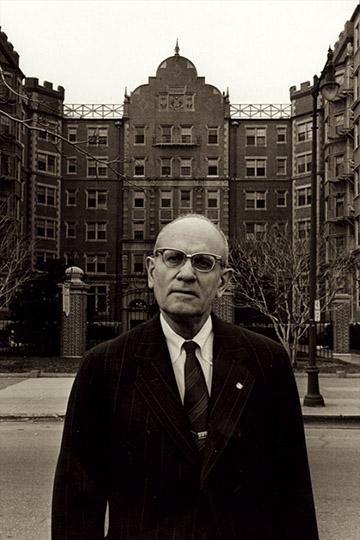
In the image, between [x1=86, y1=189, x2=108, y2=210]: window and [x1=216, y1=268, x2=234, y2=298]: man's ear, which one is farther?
[x1=86, y1=189, x2=108, y2=210]: window

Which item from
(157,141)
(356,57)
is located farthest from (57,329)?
(157,141)

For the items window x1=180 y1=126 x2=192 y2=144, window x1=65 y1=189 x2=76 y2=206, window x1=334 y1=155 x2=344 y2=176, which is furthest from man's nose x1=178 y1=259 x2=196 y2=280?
window x1=65 y1=189 x2=76 y2=206

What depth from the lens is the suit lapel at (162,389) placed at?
7.75 feet

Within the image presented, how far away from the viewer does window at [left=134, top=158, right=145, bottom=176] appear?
194 ft

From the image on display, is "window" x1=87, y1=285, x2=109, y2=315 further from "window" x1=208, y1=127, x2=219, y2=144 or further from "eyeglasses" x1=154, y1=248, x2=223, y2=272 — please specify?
"eyeglasses" x1=154, y1=248, x2=223, y2=272

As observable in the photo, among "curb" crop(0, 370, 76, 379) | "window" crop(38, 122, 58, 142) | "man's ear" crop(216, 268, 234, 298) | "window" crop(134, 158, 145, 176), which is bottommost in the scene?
"curb" crop(0, 370, 76, 379)

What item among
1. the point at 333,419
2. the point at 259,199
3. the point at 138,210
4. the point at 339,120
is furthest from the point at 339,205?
the point at 333,419

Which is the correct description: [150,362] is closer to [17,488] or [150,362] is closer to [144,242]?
[17,488]

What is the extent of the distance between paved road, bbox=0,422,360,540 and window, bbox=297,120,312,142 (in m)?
48.5

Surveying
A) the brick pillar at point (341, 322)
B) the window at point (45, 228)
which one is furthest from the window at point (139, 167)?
the brick pillar at point (341, 322)

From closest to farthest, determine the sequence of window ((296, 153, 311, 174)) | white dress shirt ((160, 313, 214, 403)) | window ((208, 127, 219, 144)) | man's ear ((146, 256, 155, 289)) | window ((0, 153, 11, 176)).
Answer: white dress shirt ((160, 313, 214, 403)) < man's ear ((146, 256, 155, 289)) < window ((0, 153, 11, 176)) < window ((296, 153, 311, 174)) < window ((208, 127, 219, 144))

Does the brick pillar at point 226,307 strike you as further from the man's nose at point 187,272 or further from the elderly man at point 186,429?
the man's nose at point 187,272

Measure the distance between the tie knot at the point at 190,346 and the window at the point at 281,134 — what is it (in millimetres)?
58965

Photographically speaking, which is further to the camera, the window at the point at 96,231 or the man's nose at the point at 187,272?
the window at the point at 96,231
